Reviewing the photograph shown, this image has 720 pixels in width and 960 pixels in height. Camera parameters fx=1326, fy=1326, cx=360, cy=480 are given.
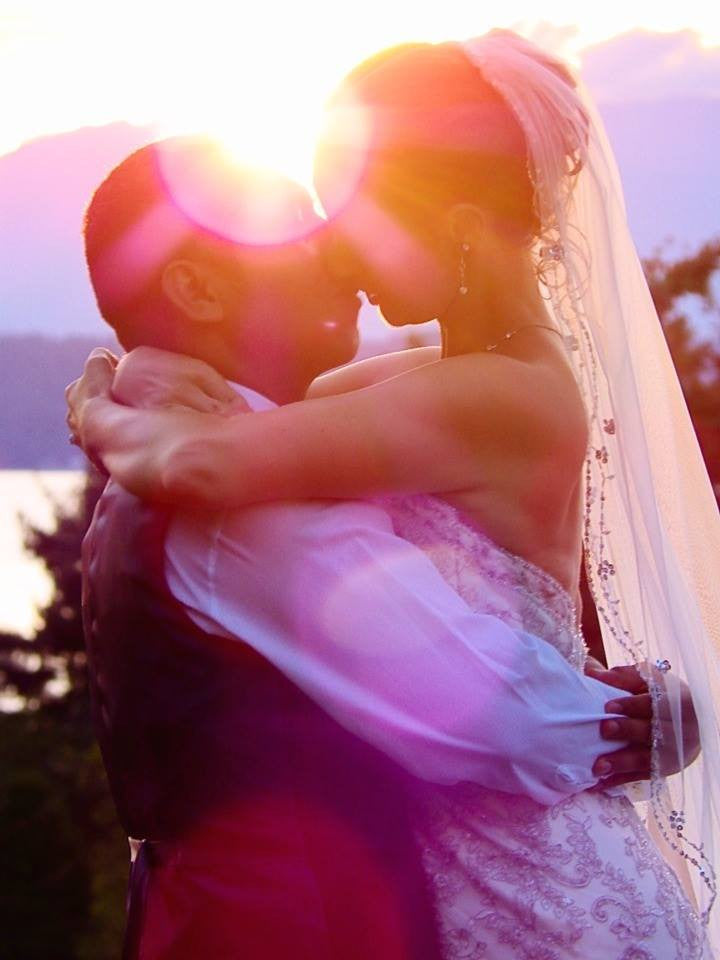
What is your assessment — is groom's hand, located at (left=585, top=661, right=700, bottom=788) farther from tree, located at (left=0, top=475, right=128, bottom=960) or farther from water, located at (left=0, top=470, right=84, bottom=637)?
water, located at (left=0, top=470, right=84, bottom=637)

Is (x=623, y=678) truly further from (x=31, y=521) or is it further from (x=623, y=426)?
(x=31, y=521)

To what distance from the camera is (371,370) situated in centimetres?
307

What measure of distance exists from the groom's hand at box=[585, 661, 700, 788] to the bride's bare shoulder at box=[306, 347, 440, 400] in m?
0.88

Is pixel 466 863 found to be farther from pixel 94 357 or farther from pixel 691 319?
pixel 691 319

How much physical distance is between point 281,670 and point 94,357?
3.02 ft

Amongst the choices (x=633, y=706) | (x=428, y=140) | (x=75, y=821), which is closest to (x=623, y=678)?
(x=633, y=706)

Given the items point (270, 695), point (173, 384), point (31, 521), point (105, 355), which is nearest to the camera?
point (270, 695)

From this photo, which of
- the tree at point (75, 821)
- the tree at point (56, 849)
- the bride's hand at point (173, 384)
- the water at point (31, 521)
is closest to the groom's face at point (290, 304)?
the bride's hand at point (173, 384)

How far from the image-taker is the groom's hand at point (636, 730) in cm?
226

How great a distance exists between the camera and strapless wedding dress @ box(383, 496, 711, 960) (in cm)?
221

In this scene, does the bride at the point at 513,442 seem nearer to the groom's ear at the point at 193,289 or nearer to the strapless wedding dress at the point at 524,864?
the strapless wedding dress at the point at 524,864

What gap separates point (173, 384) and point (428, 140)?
652mm

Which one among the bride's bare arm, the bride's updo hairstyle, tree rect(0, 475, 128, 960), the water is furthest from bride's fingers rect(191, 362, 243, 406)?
the water

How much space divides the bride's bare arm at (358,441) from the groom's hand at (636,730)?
0.45 m
